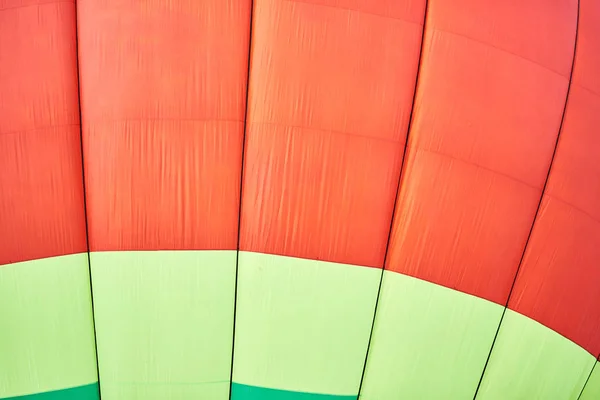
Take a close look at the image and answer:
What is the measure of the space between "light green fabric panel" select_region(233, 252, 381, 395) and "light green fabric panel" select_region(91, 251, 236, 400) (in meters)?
0.07

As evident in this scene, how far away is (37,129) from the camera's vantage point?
1975mm

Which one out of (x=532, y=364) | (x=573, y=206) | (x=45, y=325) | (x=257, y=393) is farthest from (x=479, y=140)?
(x=45, y=325)

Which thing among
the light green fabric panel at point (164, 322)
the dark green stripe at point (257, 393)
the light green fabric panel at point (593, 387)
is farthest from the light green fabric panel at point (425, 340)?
the light green fabric panel at point (164, 322)

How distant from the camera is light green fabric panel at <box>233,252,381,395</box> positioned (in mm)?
2059

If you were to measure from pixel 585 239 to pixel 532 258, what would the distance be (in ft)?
0.81

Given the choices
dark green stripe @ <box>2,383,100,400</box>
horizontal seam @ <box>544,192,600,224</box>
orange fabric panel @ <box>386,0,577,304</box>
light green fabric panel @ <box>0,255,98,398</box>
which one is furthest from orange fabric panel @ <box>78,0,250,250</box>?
horizontal seam @ <box>544,192,600,224</box>

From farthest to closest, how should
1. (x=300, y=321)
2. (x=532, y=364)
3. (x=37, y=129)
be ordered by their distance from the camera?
(x=532, y=364)
(x=300, y=321)
(x=37, y=129)

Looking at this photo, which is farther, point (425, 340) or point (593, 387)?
point (593, 387)

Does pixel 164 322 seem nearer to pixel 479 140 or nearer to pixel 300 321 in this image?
pixel 300 321

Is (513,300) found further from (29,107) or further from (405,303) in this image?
(29,107)

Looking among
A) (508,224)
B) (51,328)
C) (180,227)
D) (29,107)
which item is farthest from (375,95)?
(51,328)

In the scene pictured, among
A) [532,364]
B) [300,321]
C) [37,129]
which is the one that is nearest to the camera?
[37,129]

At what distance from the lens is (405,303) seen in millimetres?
2129

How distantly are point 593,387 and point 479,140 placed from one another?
123 cm
